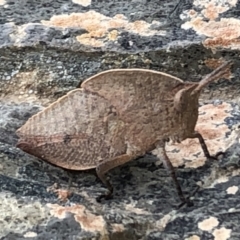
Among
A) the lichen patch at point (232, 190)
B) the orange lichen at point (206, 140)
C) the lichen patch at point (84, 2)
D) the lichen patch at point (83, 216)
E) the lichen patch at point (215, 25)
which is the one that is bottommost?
the orange lichen at point (206, 140)

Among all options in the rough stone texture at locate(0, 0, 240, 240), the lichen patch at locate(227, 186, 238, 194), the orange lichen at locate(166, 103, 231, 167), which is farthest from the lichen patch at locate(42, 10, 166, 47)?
the lichen patch at locate(227, 186, 238, 194)

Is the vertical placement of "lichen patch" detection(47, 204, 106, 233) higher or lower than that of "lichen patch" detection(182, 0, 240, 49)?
lower

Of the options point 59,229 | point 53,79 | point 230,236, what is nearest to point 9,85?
point 53,79

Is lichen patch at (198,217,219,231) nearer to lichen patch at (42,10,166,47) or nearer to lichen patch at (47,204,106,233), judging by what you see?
lichen patch at (47,204,106,233)

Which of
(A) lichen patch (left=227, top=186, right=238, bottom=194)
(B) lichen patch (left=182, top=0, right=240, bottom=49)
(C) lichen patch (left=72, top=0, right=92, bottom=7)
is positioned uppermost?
(C) lichen patch (left=72, top=0, right=92, bottom=7)

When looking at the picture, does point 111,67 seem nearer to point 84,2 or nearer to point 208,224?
point 84,2

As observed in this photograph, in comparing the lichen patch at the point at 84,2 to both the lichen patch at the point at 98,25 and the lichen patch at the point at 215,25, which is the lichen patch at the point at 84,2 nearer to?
the lichen patch at the point at 98,25

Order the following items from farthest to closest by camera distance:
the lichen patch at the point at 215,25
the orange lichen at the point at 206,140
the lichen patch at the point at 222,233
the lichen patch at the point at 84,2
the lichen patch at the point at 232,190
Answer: the lichen patch at the point at 84,2
the lichen patch at the point at 215,25
the orange lichen at the point at 206,140
the lichen patch at the point at 232,190
the lichen patch at the point at 222,233

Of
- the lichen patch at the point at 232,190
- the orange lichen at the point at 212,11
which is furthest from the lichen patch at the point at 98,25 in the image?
the lichen patch at the point at 232,190
